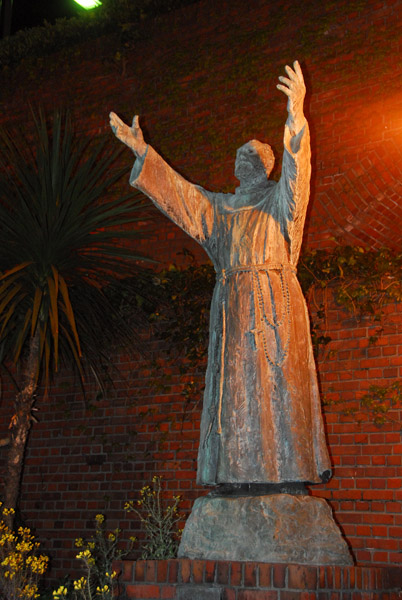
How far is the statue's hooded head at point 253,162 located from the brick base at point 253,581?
154 cm

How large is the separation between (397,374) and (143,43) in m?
3.77

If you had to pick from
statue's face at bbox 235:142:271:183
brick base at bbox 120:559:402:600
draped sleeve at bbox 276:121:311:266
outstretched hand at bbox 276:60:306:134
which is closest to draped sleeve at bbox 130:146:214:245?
statue's face at bbox 235:142:271:183

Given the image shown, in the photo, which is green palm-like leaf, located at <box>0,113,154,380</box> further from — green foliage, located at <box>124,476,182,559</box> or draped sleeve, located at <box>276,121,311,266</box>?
draped sleeve, located at <box>276,121,311,266</box>

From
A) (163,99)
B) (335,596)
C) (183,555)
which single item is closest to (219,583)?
(183,555)

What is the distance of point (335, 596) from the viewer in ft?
7.77

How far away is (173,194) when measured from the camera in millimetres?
2998

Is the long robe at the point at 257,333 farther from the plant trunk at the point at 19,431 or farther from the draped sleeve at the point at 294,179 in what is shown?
the plant trunk at the point at 19,431

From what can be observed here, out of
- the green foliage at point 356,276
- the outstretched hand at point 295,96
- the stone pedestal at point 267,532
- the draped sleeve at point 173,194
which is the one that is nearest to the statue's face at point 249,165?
the draped sleeve at point 173,194

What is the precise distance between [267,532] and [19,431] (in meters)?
2.53

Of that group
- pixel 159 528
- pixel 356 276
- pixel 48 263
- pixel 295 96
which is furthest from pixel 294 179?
pixel 48 263

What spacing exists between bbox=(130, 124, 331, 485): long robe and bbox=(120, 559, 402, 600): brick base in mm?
324

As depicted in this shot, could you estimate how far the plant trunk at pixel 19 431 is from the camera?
4.56 meters

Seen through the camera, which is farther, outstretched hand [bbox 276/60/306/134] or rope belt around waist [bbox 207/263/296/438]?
rope belt around waist [bbox 207/263/296/438]

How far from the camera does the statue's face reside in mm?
3010
